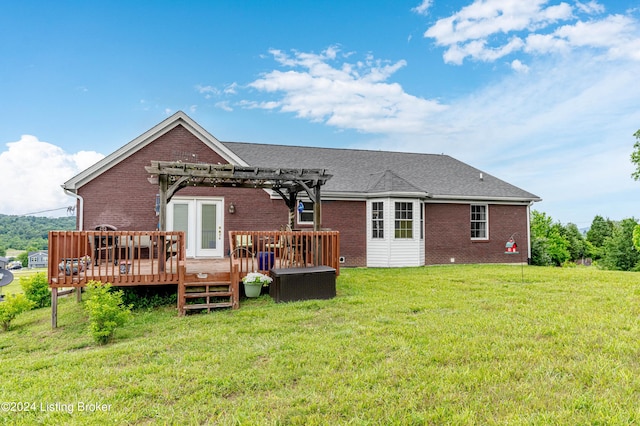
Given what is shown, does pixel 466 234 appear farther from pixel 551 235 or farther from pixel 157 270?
pixel 551 235

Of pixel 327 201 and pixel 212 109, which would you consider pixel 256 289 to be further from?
pixel 212 109

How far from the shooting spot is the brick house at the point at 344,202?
37.6 feet

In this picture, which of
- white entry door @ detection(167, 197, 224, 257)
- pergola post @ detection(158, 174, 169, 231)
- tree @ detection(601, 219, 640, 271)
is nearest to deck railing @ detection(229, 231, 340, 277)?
pergola post @ detection(158, 174, 169, 231)

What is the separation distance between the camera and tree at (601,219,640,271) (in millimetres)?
30234

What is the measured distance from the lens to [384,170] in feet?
49.8

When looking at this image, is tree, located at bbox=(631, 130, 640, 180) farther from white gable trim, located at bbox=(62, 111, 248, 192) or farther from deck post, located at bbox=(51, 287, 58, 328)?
deck post, located at bbox=(51, 287, 58, 328)

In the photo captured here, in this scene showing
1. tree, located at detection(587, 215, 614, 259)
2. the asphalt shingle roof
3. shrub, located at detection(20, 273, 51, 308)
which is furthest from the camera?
tree, located at detection(587, 215, 614, 259)

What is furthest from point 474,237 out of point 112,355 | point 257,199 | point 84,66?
point 84,66

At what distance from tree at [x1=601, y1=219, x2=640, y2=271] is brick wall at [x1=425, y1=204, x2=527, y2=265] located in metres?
23.4

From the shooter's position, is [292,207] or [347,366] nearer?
[347,366]

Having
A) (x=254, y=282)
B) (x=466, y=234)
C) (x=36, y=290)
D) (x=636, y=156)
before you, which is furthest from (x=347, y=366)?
(x=636, y=156)

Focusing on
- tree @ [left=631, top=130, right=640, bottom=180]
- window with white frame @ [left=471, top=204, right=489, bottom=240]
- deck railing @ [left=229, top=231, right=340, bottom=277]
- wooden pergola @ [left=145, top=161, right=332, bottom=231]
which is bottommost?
deck railing @ [left=229, top=231, right=340, bottom=277]

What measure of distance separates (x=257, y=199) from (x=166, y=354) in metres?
8.53

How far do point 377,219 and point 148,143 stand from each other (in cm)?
847
